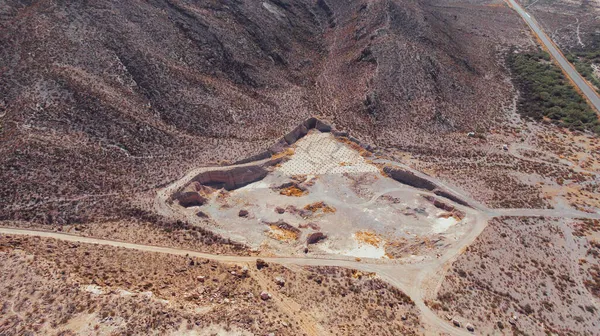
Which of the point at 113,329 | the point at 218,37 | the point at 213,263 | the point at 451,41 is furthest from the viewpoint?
the point at 451,41

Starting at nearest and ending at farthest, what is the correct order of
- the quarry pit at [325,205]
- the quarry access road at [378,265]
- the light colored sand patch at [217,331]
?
the light colored sand patch at [217,331]
the quarry access road at [378,265]
the quarry pit at [325,205]

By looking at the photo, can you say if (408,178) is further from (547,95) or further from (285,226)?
(547,95)

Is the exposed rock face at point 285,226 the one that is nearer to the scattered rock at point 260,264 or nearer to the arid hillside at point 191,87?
the scattered rock at point 260,264

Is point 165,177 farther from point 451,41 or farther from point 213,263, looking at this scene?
point 451,41

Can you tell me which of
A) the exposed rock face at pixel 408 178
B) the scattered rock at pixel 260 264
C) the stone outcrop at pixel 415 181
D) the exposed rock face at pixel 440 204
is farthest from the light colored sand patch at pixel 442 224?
the scattered rock at pixel 260 264

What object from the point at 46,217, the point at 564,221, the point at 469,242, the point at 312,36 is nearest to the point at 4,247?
the point at 46,217
